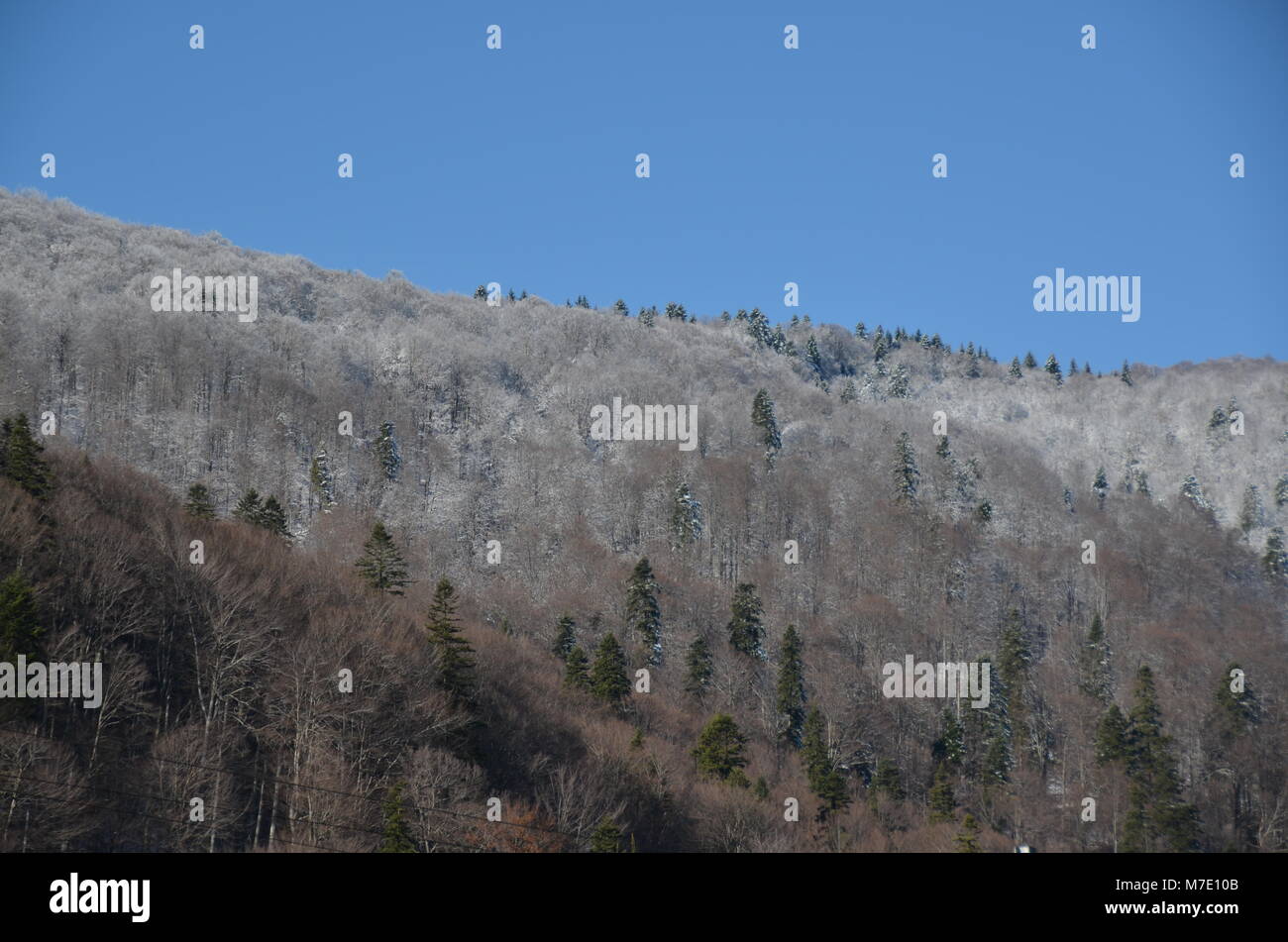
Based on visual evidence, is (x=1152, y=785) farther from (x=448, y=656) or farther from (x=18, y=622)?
Answer: (x=18, y=622)

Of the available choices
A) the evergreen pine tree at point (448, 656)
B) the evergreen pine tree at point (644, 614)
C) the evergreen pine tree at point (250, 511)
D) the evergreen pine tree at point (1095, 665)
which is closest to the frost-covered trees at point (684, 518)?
the evergreen pine tree at point (644, 614)

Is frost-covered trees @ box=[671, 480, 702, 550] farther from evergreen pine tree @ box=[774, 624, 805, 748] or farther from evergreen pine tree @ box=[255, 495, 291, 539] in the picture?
evergreen pine tree @ box=[255, 495, 291, 539]

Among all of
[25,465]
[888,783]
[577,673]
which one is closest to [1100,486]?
[888,783]

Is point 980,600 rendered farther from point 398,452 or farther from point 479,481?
point 398,452
